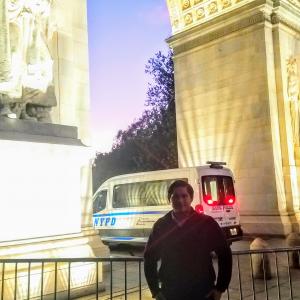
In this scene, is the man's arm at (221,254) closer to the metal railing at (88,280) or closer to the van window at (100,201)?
the metal railing at (88,280)

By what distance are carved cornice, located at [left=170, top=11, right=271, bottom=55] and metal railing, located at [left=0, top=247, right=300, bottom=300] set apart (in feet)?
33.1

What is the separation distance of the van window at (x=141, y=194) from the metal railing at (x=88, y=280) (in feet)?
16.2

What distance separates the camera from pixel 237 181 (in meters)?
16.0

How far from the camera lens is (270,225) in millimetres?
14609

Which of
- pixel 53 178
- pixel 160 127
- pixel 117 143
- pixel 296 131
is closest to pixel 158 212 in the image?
pixel 296 131

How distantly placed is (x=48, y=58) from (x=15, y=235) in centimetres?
251

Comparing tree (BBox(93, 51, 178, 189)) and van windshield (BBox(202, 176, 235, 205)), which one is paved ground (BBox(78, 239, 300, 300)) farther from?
tree (BBox(93, 51, 178, 189))

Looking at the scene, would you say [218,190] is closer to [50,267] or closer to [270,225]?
[270,225]

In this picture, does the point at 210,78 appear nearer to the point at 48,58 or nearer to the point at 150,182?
the point at 150,182

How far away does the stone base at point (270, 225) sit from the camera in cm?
1436

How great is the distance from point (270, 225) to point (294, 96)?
4784mm

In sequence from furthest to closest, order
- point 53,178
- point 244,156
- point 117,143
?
1. point 117,143
2. point 244,156
3. point 53,178

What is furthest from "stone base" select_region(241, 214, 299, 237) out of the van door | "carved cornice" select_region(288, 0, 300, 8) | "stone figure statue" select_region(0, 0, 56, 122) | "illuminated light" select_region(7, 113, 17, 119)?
"illuminated light" select_region(7, 113, 17, 119)

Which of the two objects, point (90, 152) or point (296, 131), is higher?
point (296, 131)
